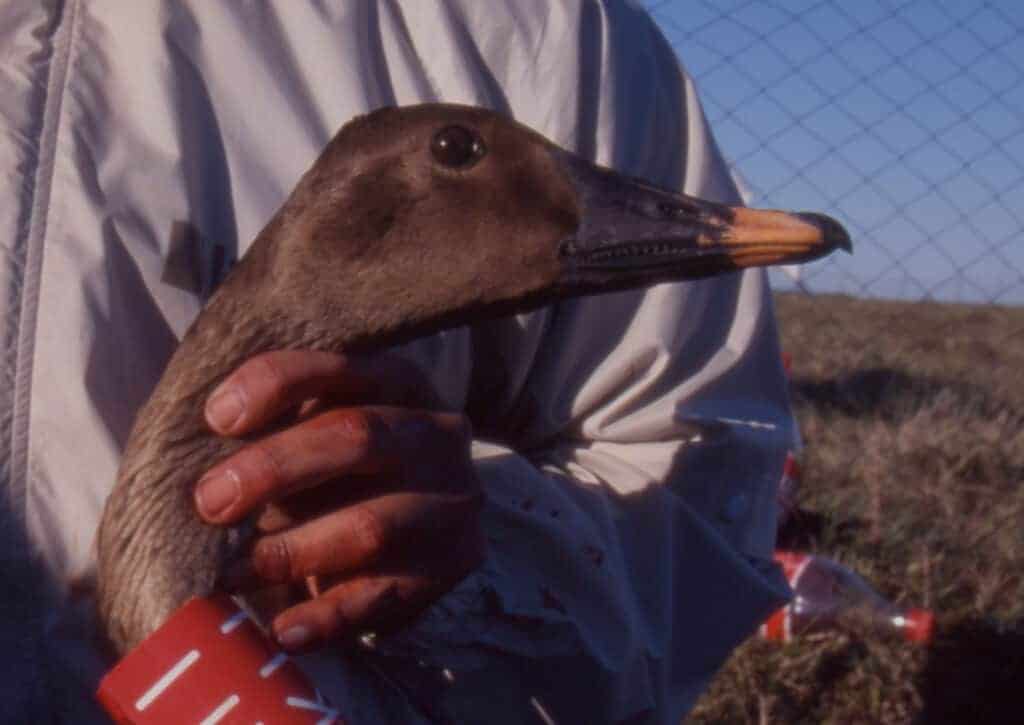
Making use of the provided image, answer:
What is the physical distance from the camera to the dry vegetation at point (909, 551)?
4.54 m

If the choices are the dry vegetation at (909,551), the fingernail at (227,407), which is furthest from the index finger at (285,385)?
the dry vegetation at (909,551)

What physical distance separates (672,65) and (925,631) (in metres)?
2.76

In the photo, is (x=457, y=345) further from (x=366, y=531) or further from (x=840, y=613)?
(x=840, y=613)

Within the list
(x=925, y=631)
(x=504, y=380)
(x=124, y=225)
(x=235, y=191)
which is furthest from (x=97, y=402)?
(x=925, y=631)

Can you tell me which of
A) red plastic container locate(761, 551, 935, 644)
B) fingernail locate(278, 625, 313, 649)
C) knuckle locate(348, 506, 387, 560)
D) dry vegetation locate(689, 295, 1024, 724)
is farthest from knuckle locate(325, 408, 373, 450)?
red plastic container locate(761, 551, 935, 644)

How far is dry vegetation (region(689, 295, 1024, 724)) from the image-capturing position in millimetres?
4539

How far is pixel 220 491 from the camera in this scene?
6.33 ft

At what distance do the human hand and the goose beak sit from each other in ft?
1.09

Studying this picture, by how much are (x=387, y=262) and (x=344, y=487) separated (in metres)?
0.35

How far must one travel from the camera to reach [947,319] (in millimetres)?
17172

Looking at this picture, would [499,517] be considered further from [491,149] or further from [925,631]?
[925,631]

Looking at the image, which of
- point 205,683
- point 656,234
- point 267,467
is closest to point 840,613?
point 656,234

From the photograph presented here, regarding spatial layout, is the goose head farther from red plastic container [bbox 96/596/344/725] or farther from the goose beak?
red plastic container [bbox 96/596/344/725]

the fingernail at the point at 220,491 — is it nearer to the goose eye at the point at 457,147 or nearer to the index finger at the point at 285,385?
the index finger at the point at 285,385
